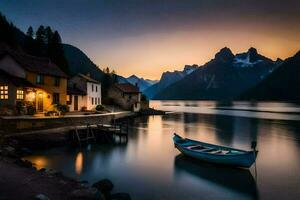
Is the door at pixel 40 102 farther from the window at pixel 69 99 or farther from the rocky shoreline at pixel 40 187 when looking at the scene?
the rocky shoreline at pixel 40 187

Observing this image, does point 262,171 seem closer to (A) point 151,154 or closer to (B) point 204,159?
→ (B) point 204,159

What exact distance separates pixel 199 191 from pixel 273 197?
5.87m

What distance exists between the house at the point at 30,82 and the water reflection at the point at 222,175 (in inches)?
1064

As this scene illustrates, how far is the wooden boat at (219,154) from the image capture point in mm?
26969

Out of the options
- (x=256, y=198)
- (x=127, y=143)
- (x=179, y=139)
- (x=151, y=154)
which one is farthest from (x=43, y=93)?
(x=256, y=198)

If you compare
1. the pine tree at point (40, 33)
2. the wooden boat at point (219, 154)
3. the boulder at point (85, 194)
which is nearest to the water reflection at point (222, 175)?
the wooden boat at point (219, 154)

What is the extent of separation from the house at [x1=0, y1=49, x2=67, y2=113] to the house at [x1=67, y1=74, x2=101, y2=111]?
6.91 m

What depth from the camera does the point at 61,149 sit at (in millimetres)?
37375

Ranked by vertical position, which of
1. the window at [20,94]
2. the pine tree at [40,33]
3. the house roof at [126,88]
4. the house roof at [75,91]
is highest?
the pine tree at [40,33]

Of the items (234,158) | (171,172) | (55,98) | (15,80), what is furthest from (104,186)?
(55,98)

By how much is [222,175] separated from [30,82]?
118 feet

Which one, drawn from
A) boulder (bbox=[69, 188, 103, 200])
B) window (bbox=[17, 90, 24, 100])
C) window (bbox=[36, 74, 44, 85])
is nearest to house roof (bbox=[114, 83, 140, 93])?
window (bbox=[36, 74, 44, 85])

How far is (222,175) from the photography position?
26.4m

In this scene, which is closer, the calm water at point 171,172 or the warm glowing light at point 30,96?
the calm water at point 171,172
